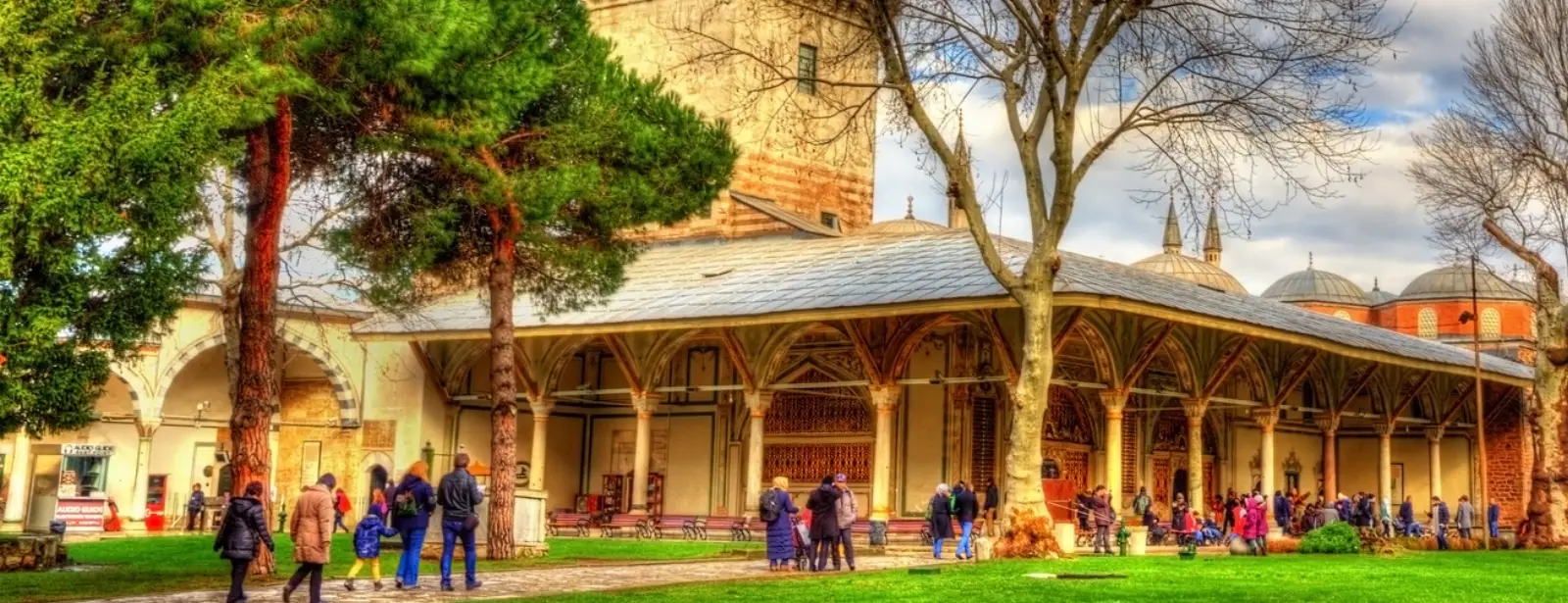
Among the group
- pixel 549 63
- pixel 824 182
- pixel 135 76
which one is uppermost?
pixel 824 182

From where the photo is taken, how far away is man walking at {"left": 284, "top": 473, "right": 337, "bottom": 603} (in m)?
11.1

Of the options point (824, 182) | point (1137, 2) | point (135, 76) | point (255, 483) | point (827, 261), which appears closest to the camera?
point (255, 483)

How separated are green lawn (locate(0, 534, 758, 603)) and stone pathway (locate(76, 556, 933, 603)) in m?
0.55

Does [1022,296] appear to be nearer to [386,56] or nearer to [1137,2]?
[1137,2]

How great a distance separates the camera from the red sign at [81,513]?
26.7 metres

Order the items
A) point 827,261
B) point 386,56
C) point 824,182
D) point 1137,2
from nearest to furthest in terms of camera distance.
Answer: point 386,56 < point 1137,2 < point 827,261 < point 824,182

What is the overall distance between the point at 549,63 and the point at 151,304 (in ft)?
19.1

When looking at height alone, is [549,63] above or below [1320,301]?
below

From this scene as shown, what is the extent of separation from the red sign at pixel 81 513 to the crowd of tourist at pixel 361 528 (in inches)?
613

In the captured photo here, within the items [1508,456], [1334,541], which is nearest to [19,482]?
[1334,541]

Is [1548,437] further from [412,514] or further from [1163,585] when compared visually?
[412,514]

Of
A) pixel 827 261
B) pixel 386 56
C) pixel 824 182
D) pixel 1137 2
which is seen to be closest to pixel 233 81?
pixel 386 56

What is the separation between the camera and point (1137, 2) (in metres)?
15.9

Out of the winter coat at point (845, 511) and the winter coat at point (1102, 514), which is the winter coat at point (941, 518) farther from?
the winter coat at point (845, 511)
